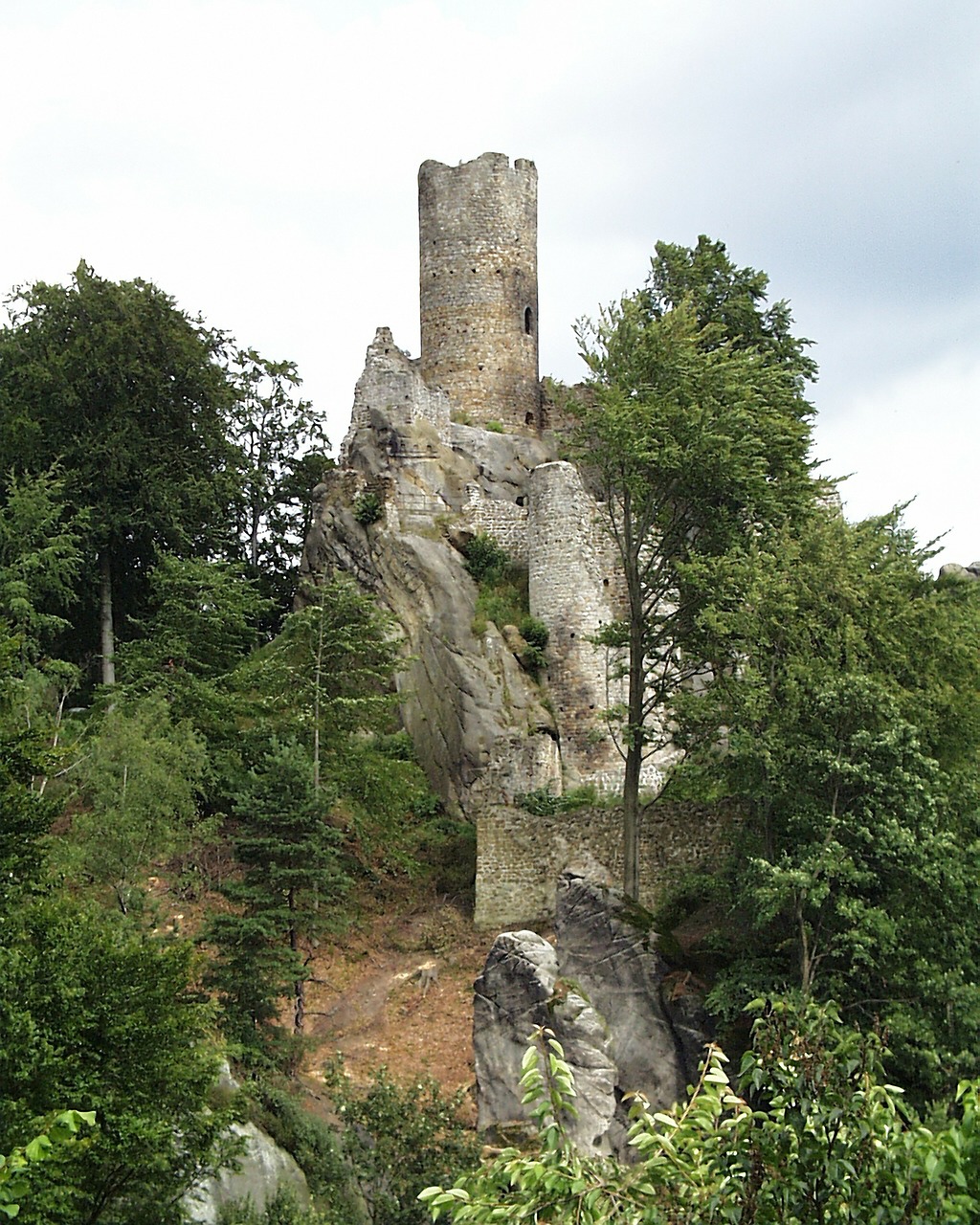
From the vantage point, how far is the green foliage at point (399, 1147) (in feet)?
53.0

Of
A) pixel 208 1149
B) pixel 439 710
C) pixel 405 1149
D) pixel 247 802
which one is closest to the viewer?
pixel 208 1149

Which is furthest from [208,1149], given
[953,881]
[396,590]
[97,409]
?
[97,409]

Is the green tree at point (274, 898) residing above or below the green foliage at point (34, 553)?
below

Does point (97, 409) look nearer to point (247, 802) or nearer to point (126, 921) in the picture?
point (247, 802)

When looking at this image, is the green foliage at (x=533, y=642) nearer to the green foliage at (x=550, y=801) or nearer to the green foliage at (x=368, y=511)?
the green foliage at (x=550, y=801)

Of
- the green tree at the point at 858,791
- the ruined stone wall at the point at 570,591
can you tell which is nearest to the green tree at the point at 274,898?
the green tree at the point at 858,791

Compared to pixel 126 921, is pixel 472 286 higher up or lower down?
higher up

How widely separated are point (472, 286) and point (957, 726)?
21.8 metres

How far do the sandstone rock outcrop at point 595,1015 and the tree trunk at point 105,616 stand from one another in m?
15.3

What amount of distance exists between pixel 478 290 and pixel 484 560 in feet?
29.9

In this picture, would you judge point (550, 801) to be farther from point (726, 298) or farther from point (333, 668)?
point (726, 298)

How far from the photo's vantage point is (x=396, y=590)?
1313 inches

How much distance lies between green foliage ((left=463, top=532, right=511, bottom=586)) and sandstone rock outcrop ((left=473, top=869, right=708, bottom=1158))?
12.4 meters

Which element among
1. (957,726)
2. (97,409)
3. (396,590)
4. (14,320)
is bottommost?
(957,726)
